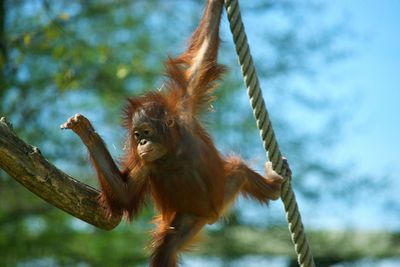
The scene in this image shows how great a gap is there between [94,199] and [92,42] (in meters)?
9.62

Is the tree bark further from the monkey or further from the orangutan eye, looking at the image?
the orangutan eye

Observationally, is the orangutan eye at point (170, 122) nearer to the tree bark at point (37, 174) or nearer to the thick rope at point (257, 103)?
the thick rope at point (257, 103)

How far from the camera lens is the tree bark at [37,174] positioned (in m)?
3.94

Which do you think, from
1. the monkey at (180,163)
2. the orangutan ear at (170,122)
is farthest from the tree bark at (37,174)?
the orangutan ear at (170,122)

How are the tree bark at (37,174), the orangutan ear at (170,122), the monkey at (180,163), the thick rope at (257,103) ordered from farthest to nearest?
the orangutan ear at (170,122), the monkey at (180,163), the thick rope at (257,103), the tree bark at (37,174)

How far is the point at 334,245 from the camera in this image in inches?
600

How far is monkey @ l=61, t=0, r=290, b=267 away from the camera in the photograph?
477 centimetres

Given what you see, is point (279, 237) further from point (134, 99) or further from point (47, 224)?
point (134, 99)

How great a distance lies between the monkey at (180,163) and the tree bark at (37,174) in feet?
1.26

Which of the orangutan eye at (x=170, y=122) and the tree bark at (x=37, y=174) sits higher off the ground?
the orangutan eye at (x=170, y=122)

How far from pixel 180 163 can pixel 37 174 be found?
1.32 meters

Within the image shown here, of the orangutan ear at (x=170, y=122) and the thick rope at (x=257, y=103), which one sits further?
the orangutan ear at (x=170, y=122)

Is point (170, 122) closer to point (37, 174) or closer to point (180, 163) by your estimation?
point (180, 163)

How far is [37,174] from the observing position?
398 cm
